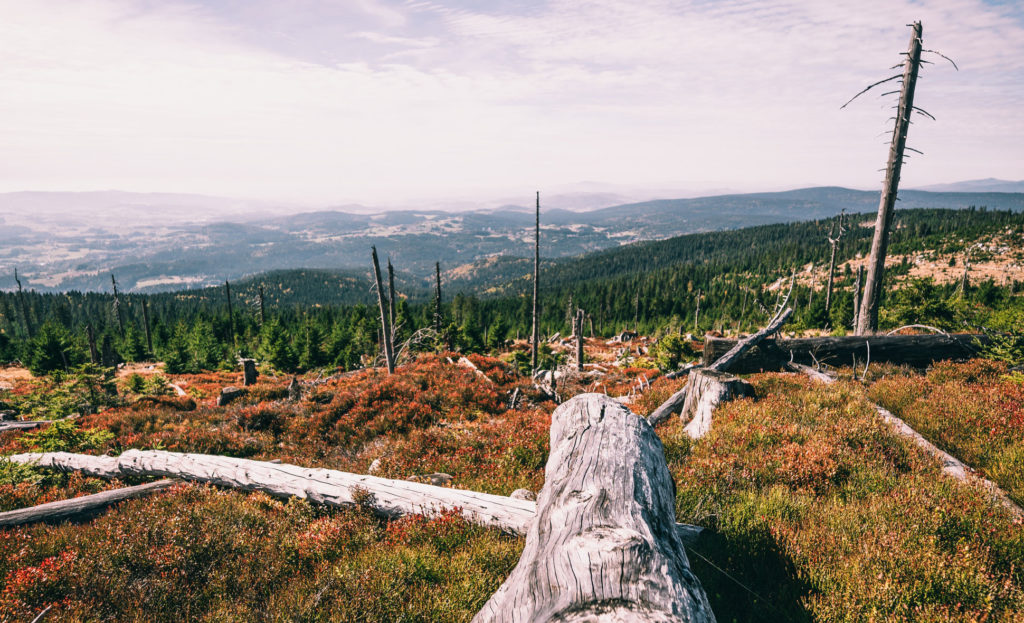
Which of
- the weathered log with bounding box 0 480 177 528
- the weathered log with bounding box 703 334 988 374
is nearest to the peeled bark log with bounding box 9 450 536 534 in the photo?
the weathered log with bounding box 0 480 177 528

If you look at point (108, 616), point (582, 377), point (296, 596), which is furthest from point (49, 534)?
point (582, 377)

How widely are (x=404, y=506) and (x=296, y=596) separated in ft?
5.01

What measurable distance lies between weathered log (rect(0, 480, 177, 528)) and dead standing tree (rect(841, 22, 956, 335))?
57.5 feet

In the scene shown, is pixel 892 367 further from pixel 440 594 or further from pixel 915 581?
pixel 440 594

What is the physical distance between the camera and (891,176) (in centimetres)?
1207

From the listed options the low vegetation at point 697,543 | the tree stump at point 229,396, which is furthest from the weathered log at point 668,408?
the tree stump at point 229,396

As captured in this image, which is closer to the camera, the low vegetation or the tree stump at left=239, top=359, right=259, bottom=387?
the low vegetation

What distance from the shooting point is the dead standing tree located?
11305mm

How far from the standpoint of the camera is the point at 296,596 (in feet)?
11.8

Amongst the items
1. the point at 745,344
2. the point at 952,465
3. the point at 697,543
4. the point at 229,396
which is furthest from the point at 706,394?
the point at 229,396

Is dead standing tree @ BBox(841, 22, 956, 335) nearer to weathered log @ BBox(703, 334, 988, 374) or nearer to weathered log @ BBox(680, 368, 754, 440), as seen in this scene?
weathered log @ BBox(703, 334, 988, 374)

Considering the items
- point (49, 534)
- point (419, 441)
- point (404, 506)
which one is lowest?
point (419, 441)

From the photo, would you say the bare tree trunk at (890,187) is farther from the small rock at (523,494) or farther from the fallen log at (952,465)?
the small rock at (523,494)

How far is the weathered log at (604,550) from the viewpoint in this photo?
93.7 inches
